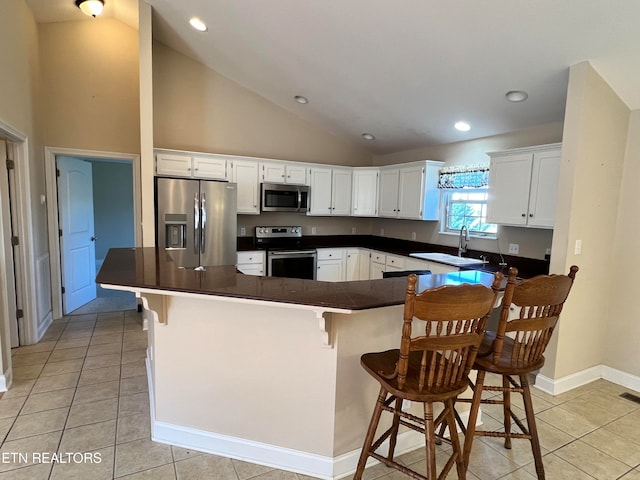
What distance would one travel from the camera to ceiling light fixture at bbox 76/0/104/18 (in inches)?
140

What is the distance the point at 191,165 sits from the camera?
4.51 meters

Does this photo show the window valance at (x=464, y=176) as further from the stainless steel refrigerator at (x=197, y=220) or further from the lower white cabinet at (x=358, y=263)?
the stainless steel refrigerator at (x=197, y=220)

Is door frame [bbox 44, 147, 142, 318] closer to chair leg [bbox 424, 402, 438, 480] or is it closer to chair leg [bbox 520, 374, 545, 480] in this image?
chair leg [bbox 424, 402, 438, 480]

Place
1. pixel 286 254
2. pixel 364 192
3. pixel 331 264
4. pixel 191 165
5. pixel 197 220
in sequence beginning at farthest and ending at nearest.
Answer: pixel 364 192 < pixel 331 264 < pixel 286 254 < pixel 191 165 < pixel 197 220

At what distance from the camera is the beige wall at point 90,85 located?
4.12 metres

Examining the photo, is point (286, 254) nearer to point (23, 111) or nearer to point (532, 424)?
point (23, 111)

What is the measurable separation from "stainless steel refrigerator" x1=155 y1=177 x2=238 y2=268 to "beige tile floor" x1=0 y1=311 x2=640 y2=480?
1.32 m

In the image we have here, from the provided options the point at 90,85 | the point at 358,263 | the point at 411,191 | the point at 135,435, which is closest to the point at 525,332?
the point at 135,435

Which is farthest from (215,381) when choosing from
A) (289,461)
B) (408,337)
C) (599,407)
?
(599,407)

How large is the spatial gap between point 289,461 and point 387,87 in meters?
3.54

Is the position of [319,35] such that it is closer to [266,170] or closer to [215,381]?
[266,170]

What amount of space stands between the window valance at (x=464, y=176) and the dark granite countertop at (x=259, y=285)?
7.71ft

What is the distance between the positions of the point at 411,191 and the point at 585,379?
2881 millimetres

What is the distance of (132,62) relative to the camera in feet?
14.6
